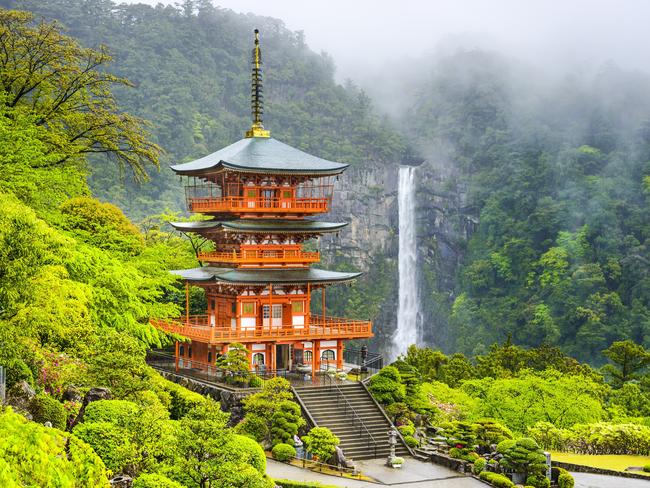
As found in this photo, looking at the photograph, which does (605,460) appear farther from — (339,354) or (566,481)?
(339,354)

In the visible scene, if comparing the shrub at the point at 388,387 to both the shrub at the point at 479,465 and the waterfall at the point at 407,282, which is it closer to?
the shrub at the point at 479,465

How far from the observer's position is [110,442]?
1695 cm

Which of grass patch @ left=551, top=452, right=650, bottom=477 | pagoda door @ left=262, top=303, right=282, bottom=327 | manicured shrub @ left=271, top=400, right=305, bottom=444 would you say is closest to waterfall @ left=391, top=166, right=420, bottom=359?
pagoda door @ left=262, top=303, right=282, bottom=327

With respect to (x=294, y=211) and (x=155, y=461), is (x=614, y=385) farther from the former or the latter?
(x=155, y=461)

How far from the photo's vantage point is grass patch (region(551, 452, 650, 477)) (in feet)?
93.8

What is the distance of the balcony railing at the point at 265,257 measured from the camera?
3369 cm

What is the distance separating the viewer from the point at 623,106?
93.5m

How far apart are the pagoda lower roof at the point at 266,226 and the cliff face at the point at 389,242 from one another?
5048 centimetres

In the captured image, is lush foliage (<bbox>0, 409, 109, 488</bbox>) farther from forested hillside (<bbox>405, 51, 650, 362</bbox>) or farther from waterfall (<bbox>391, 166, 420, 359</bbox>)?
waterfall (<bbox>391, 166, 420, 359</bbox>)

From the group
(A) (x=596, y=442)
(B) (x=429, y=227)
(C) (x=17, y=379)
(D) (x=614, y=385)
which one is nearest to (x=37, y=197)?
(C) (x=17, y=379)

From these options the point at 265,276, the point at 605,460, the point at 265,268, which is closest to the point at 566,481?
the point at 605,460

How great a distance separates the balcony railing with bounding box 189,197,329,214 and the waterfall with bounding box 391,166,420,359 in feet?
157

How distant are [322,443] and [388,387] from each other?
5.08m

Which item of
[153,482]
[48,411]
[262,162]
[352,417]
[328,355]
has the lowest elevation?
[352,417]
